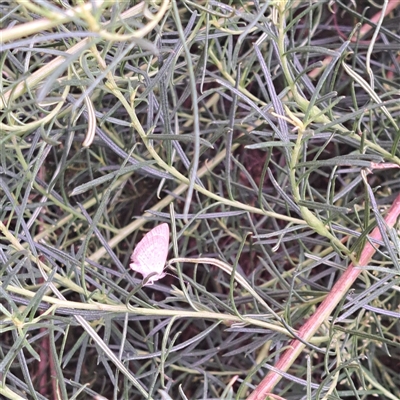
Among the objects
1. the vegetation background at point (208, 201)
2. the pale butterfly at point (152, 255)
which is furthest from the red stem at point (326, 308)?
the pale butterfly at point (152, 255)

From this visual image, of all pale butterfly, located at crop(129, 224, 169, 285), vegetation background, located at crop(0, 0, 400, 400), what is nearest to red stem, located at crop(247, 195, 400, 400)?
vegetation background, located at crop(0, 0, 400, 400)

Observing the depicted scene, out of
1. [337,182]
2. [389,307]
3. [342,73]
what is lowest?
[389,307]

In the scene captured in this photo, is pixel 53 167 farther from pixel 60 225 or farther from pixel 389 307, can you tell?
pixel 389 307

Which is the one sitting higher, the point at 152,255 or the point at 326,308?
the point at 152,255

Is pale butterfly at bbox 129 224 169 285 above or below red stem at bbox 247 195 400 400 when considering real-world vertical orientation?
above

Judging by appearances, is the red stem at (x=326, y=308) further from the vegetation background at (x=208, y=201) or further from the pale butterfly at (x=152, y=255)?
the pale butterfly at (x=152, y=255)

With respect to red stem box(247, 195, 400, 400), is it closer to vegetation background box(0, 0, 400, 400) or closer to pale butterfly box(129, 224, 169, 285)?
vegetation background box(0, 0, 400, 400)

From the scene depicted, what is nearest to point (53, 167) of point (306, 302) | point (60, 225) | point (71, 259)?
point (60, 225)

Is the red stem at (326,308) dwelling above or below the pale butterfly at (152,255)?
below
